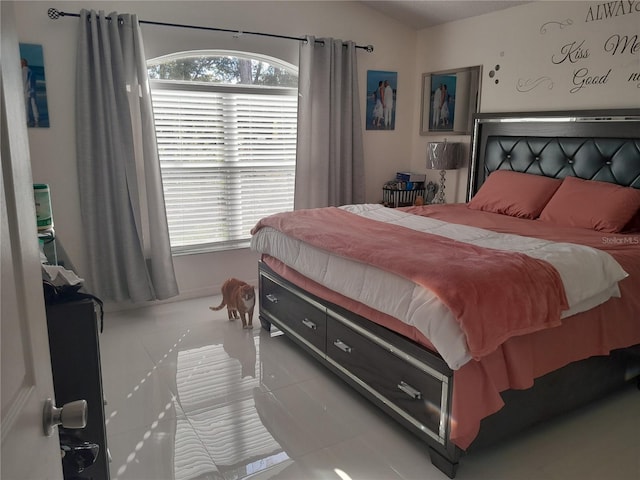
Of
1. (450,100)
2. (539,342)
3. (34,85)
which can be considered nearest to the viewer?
(539,342)

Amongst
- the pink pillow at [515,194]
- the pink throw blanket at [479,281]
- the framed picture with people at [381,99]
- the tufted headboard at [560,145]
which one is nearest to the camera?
the pink throw blanket at [479,281]

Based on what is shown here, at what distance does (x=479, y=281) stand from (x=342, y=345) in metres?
0.94

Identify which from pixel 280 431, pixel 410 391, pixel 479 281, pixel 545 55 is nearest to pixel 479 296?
pixel 479 281

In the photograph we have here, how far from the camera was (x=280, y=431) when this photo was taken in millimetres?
2393

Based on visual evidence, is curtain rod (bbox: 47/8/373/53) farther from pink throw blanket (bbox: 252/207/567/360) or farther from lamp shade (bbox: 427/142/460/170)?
pink throw blanket (bbox: 252/207/567/360)

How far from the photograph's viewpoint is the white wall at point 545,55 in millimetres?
3285

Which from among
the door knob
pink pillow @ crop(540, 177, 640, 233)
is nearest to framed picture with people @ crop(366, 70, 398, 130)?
pink pillow @ crop(540, 177, 640, 233)

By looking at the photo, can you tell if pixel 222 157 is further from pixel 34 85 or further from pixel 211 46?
pixel 34 85

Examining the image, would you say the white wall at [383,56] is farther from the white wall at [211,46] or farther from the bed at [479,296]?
the bed at [479,296]

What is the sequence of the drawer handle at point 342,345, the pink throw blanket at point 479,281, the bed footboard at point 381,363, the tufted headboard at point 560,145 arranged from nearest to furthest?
1. the pink throw blanket at point 479,281
2. the bed footboard at point 381,363
3. the drawer handle at point 342,345
4. the tufted headboard at point 560,145

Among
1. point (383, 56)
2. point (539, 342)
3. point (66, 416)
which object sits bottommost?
point (539, 342)

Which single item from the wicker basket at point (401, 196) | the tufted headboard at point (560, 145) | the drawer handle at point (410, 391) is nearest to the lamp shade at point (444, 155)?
the tufted headboard at point (560, 145)

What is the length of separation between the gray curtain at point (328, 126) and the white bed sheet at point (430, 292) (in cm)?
152

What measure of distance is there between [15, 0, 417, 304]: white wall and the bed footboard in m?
1.51
